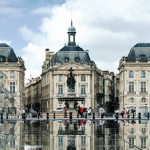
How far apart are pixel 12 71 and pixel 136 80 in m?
27.8

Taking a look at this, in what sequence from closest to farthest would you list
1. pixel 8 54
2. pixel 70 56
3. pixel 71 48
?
1. pixel 8 54
2. pixel 70 56
3. pixel 71 48

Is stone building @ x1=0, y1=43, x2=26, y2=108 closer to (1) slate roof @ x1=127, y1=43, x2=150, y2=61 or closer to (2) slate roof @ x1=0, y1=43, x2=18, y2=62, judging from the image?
(2) slate roof @ x1=0, y1=43, x2=18, y2=62

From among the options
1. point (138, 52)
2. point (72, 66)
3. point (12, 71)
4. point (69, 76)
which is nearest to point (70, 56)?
point (72, 66)

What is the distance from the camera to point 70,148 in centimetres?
1588

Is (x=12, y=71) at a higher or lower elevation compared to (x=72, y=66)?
lower

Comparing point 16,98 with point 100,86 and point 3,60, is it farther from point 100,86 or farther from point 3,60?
point 100,86

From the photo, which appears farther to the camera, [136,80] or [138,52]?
[138,52]

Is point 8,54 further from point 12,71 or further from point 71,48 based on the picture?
point 71,48

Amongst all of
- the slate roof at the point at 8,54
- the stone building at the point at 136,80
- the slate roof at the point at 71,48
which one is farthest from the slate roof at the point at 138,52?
the slate roof at the point at 8,54

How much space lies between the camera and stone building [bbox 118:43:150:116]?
87938 millimetres

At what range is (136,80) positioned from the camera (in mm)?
88875

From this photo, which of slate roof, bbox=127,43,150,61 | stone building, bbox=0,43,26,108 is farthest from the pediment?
slate roof, bbox=127,43,150,61

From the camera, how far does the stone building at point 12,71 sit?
295 feet

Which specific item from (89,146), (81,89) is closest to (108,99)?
(81,89)
